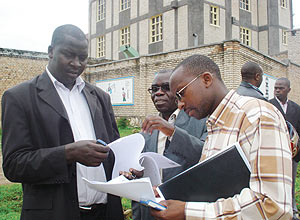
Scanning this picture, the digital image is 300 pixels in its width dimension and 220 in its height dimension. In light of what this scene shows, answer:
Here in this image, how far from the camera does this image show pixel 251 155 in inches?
50.6

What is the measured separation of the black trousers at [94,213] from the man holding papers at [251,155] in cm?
88

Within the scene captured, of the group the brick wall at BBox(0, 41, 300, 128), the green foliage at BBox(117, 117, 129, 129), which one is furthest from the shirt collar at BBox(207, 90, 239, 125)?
the green foliage at BBox(117, 117, 129, 129)

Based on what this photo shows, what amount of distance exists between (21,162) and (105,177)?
27.1 inches

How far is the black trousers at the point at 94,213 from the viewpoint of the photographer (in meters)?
2.18

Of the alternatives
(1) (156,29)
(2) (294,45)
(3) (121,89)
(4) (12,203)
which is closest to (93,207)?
(4) (12,203)

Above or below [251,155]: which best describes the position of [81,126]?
above

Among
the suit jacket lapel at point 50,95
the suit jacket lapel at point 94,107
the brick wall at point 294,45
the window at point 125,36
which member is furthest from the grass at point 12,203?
the window at point 125,36

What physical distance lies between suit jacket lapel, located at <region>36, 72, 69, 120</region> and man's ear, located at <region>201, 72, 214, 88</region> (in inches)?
37.8

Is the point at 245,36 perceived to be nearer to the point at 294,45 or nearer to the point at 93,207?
the point at 294,45

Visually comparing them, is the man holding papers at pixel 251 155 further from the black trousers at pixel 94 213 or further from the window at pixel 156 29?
the window at pixel 156 29

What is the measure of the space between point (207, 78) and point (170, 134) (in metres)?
0.56

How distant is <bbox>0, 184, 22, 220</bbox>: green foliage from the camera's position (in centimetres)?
438

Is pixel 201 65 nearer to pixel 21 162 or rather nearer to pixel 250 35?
pixel 21 162

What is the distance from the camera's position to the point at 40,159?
5.92 ft
